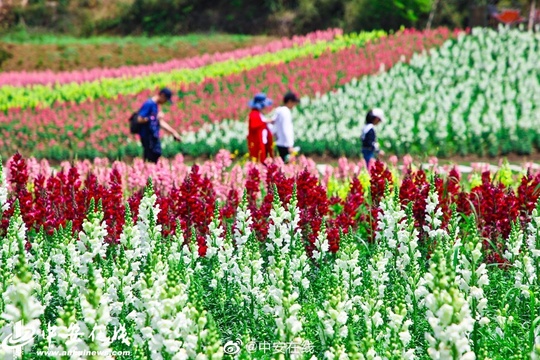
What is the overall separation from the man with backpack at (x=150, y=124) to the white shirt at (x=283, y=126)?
5.01 ft

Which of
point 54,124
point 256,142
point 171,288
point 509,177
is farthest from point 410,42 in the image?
point 171,288

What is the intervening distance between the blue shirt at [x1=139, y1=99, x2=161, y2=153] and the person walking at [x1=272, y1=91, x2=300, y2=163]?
5.92 feet

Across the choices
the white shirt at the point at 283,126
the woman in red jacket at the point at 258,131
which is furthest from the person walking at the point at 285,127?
the woman in red jacket at the point at 258,131

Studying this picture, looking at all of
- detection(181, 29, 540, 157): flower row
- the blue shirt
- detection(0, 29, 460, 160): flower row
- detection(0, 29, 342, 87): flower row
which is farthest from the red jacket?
detection(0, 29, 342, 87): flower row

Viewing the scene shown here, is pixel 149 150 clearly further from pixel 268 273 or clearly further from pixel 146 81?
pixel 146 81

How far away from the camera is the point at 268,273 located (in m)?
5.45

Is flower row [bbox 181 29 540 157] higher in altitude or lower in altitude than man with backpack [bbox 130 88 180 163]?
lower

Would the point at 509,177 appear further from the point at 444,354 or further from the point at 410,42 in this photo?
the point at 410,42

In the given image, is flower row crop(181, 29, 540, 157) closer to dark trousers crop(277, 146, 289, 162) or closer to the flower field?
dark trousers crop(277, 146, 289, 162)

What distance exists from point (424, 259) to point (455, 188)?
52.2 inches

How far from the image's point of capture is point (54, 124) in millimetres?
17672

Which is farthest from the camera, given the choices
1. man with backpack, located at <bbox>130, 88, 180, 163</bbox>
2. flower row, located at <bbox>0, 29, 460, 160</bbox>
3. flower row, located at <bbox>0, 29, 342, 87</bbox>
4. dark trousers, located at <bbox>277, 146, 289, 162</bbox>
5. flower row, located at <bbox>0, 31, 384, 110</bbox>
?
flower row, located at <bbox>0, 29, 342, 87</bbox>

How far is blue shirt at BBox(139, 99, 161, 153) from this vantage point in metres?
11.3

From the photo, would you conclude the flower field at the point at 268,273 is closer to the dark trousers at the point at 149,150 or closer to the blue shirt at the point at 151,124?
the blue shirt at the point at 151,124
